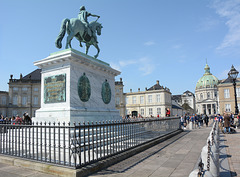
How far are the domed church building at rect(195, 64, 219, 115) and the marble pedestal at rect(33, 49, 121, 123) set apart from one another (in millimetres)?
127604

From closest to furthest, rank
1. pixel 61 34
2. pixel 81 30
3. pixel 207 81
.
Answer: pixel 61 34, pixel 81 30, pixel 207 81

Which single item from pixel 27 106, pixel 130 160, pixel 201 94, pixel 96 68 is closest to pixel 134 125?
pixel 130 160

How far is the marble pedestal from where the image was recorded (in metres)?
8.23

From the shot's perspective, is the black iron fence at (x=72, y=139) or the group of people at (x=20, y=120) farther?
the group of people at (x=20, y=120)

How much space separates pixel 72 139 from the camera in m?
4.66

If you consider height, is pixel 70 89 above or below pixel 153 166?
above

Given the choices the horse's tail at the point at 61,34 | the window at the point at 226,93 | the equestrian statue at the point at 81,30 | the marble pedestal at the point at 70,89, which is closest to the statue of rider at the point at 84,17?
the equestrian statue at the point at 81,30

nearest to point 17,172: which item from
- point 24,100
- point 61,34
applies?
point 61,34

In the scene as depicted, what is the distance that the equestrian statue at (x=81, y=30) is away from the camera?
955cm

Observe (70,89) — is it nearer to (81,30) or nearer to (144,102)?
(81,30)

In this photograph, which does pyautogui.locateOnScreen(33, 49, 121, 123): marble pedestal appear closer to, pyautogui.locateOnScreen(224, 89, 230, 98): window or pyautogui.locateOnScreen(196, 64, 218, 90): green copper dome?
pyautogui.locateOnScreen(224, 89, 230, 98): window

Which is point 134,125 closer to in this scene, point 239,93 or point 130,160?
point 130,160

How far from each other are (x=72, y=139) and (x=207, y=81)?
145m

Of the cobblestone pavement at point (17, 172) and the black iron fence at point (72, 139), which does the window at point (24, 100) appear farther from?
the cobblestone pavement at point (17, 172)
